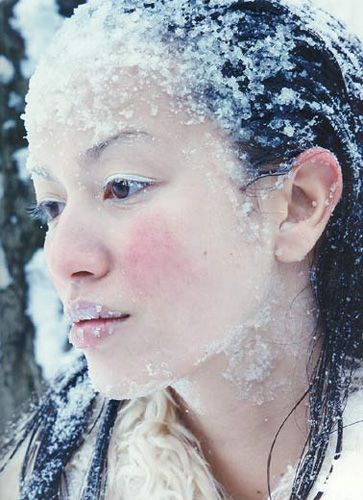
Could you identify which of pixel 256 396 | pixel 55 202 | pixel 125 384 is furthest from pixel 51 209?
pixel 256 396

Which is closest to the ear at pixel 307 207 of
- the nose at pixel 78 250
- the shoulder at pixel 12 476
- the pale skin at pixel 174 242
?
the pale skin at pixel 174 242

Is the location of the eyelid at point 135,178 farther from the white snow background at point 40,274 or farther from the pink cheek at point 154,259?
the white snow background at point 40,274

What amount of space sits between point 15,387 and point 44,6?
2.22 feet

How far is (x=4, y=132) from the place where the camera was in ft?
4.94

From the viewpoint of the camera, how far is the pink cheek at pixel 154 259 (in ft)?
3.12

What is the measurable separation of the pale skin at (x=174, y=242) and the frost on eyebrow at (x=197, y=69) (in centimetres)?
2

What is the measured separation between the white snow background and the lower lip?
0.53 meters

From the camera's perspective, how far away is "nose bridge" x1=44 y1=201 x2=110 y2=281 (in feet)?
3.12

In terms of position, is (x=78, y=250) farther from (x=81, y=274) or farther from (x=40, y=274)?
(x=40, y=274)

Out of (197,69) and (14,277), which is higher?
(197,69)

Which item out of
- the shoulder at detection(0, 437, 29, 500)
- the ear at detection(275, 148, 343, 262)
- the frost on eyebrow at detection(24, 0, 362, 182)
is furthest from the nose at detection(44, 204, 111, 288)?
the shoulder at detection(0, 437, 29, 500)

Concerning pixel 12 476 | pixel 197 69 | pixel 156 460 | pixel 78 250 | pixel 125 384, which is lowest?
pixel 12 476

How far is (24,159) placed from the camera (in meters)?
1.53

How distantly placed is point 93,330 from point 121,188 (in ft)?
0.55
